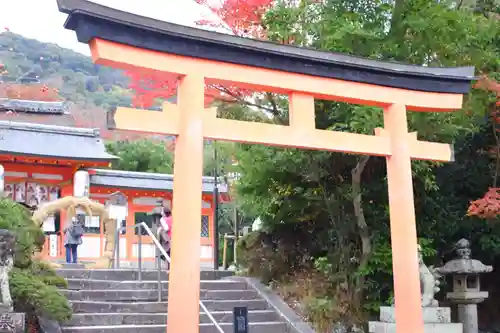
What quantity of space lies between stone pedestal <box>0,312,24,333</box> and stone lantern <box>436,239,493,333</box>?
281 inches

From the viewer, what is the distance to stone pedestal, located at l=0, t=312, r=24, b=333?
270 inches

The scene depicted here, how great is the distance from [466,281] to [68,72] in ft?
207

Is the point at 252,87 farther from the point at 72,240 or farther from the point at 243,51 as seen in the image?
the point at 72,240

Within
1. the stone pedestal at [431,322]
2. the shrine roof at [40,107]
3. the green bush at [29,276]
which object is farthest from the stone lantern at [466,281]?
the shrine roof at [40,107]

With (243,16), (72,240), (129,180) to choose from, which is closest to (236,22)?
(243,16)

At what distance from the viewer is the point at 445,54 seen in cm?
1063

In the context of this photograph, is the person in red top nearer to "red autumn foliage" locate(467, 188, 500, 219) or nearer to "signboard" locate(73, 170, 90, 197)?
"red autumn foliage" locate(467, 188, 500, 219)

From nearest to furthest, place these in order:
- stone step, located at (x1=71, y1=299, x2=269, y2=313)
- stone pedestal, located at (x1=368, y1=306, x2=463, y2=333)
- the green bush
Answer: the green bush, stone pedestal, located at (x1=368, y1=306, x2=463, y2=333), stone step, located at (x1=71, y1=299, x2=269, y2=313)

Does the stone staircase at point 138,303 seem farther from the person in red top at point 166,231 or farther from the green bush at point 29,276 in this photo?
the person in red top at point 166,231

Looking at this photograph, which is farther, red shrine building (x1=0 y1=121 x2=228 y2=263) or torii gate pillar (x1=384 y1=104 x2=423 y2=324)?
red shrine building (x1=0 y1=121 x2=228 y2=263)

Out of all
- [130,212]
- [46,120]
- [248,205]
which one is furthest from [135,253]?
[248,205]

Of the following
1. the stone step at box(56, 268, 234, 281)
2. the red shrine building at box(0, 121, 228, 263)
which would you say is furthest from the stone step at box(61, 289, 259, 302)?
the red shrine building at box(0, 121, 228, 263)

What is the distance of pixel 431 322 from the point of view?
30.1 ft

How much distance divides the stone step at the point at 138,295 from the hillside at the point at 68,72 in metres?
43.6
